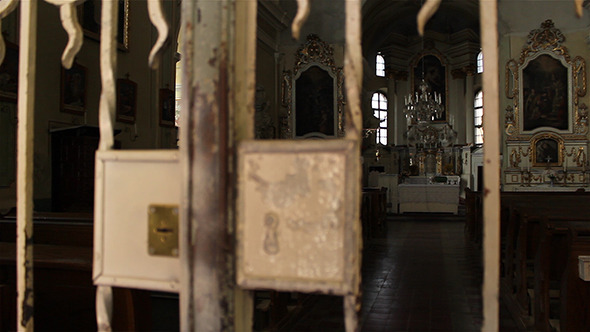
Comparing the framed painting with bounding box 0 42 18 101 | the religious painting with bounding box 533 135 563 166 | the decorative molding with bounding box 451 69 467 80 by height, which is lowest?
the religious painting with bounding box 533 135 563 166

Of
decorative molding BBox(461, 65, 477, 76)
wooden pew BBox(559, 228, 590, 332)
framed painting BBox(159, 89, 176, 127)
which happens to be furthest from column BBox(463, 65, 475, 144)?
wooden pew BBox(559, 228, 590, 332)

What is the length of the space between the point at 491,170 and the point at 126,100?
8.62 m

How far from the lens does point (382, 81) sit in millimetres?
20531

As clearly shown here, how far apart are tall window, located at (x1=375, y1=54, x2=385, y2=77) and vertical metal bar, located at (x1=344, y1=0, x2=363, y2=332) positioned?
20289 mm

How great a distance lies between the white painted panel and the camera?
1.09m

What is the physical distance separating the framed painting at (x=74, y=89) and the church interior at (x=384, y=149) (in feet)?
0.08

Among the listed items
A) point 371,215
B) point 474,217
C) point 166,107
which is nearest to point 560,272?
point 371,215

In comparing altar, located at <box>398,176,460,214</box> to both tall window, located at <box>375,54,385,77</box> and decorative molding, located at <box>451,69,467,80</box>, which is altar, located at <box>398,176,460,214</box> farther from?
tall window, located at <box>375,54,385,77</box>

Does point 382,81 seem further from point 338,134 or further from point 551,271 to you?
point 551,271

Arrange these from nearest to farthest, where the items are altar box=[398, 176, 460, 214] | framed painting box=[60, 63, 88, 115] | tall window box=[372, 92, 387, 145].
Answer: framed painting box=[60, 63, 88, 115], altar box=[398, 176, 460, 214], tall window box=[372, 92, 387, 145]

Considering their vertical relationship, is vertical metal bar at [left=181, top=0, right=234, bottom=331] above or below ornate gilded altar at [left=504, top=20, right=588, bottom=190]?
below

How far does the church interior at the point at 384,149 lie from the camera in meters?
2.70

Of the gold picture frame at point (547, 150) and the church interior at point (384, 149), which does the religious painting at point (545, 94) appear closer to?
the church interior at point (384, 149)

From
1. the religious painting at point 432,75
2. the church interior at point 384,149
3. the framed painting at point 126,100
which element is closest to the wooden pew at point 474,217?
the church interior at point 384,149
